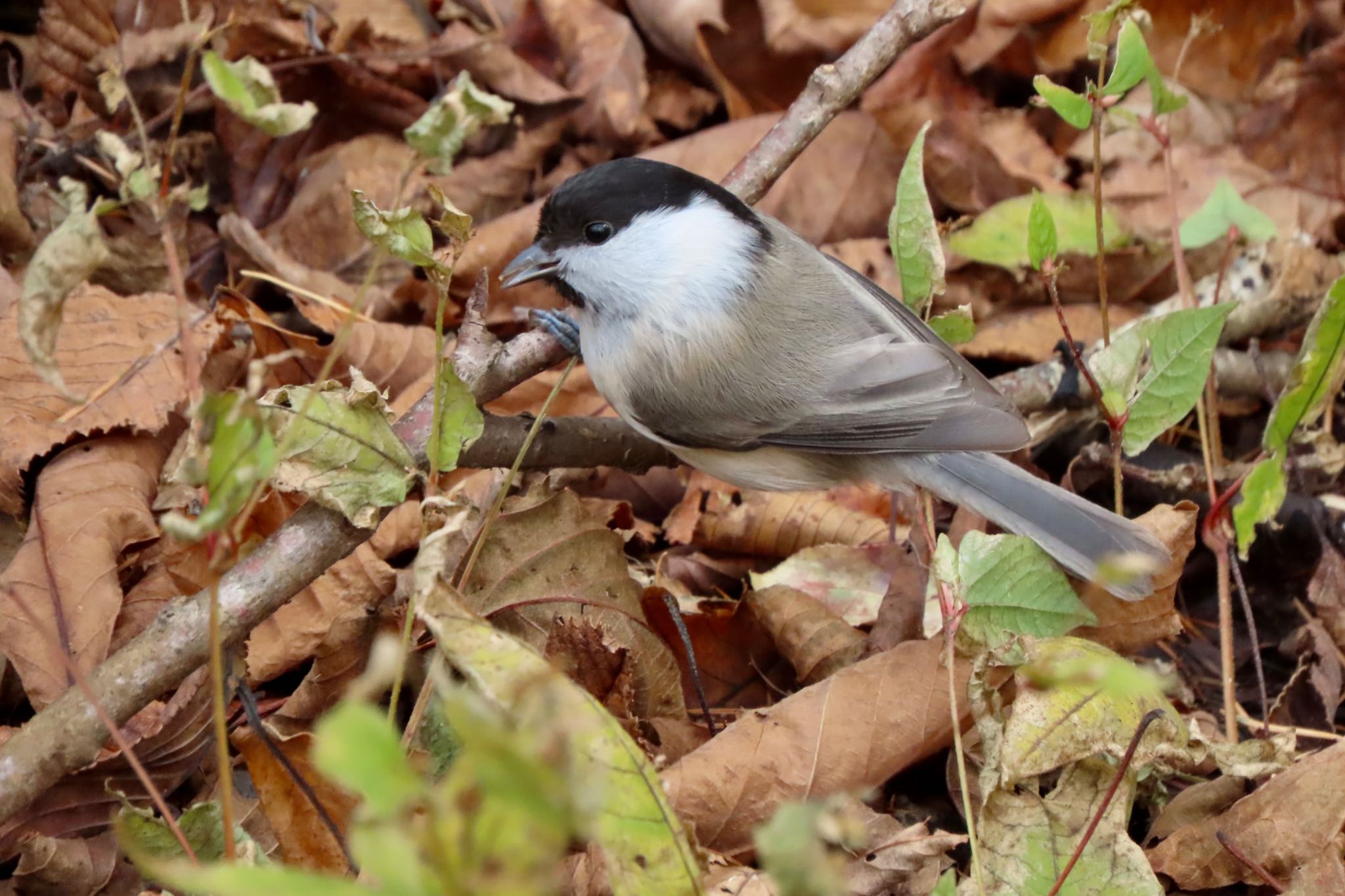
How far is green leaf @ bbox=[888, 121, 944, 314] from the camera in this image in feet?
6.25

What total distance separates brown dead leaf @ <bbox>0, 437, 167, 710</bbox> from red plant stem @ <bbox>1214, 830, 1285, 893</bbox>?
1.51 meters

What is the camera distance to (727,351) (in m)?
1.98

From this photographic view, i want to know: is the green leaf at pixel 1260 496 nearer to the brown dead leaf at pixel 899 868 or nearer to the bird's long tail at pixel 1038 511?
the bird's long tail at pixel 1038 511

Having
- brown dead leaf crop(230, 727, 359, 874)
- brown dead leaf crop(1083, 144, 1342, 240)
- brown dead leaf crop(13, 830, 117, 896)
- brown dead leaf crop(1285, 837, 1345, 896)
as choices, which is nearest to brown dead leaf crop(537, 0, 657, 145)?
brown dead leaf crop(1083, 144, 1342, 240)

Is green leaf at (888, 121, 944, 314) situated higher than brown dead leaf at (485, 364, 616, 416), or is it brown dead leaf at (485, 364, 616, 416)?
green leaf at (888, 121, 944, 314)

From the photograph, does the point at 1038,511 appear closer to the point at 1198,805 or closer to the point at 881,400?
the point at 881,400

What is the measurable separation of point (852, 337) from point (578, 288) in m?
0.48

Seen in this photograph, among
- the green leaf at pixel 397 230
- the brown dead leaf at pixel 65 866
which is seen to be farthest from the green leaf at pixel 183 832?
the green leaf at pixel 397 230

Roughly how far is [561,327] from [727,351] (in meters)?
0.30

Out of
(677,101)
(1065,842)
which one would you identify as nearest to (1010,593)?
(1065,842)

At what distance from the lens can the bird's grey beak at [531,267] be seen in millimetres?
1993

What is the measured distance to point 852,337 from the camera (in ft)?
6.65

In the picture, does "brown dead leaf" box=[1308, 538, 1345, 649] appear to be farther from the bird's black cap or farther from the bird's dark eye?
the bird's dark eye

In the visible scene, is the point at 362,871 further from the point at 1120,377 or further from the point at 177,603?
the point at 1120,377
